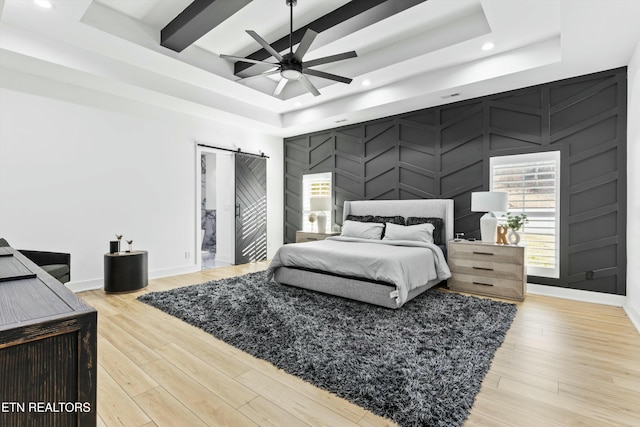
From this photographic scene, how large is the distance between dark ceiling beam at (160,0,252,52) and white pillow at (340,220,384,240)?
129 inches

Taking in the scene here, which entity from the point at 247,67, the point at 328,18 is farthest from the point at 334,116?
the point at 328,18

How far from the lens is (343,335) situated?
2629mm

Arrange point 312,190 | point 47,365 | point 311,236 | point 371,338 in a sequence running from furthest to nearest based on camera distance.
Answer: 1. point 312,190
2. point 311,236
3. point 371,338
4. point 47,365

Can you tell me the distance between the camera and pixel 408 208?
5.01 metres

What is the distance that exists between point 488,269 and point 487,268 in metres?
0.02

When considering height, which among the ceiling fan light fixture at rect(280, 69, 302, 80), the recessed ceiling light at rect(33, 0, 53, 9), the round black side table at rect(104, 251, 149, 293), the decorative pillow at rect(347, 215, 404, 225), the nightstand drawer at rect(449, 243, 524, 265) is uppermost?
the recessed ceiling light at rect(33, 0, 53, 9)

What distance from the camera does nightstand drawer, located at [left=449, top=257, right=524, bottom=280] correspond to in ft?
12.2

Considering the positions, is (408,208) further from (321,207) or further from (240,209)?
(240,209)

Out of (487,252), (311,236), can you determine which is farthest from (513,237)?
(311,236)

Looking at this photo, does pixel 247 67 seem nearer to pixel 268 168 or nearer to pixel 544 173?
pixel 268 168

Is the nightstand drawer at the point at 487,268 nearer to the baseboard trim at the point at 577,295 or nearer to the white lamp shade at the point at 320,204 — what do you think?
the baseboard trim at the point at 577,295

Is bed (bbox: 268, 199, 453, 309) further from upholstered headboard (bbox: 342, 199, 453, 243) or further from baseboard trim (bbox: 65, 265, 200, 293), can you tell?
baseboard trim (bbox: 65, 265, 200, 293)

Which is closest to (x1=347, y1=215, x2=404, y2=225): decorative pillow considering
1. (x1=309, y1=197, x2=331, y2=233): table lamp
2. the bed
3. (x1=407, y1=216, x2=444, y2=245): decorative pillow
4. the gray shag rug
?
the bed

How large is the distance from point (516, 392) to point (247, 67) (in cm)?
445
